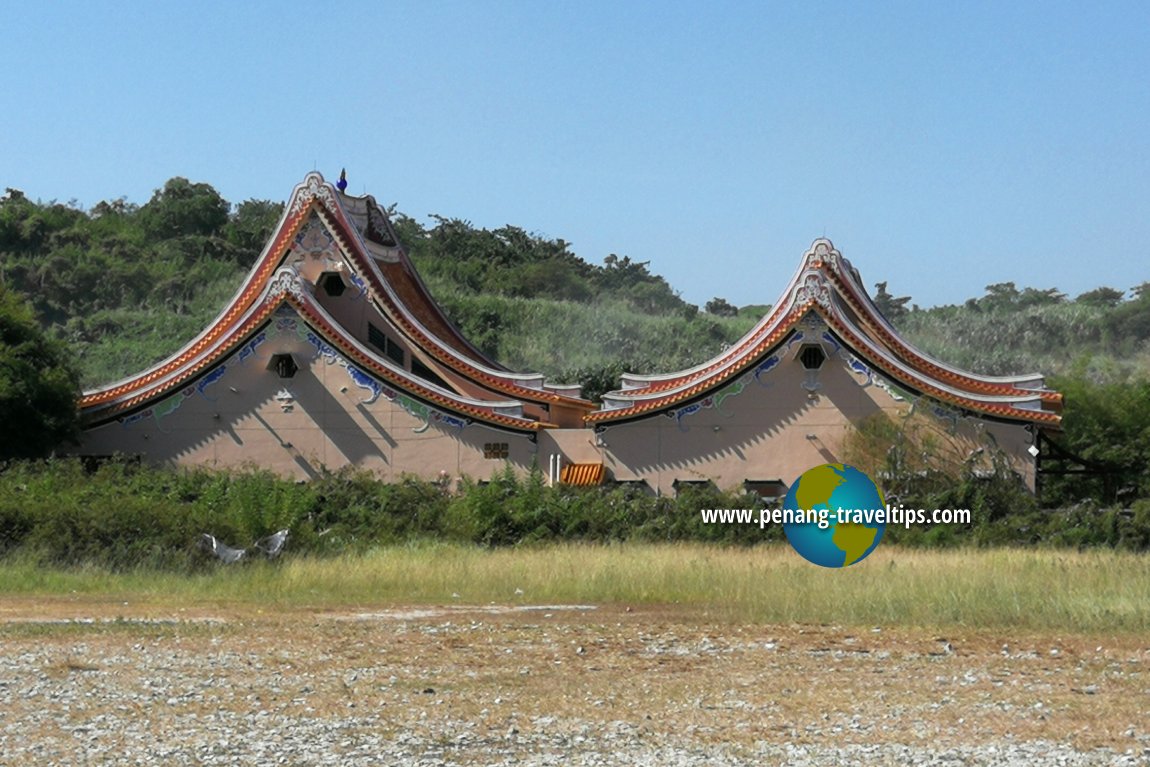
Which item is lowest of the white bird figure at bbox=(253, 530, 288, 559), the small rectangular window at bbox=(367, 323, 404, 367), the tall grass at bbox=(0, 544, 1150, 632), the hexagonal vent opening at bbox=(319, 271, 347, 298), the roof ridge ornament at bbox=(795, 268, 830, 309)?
the tall grass at bbox=(0, 544, 1150, 632)

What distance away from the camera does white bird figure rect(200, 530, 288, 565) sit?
2322 cm

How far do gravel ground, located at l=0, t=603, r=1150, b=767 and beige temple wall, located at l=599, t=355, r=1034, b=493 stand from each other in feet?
47.8

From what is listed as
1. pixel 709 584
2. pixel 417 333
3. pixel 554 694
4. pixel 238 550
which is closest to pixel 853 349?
Answer: pixel 417 333

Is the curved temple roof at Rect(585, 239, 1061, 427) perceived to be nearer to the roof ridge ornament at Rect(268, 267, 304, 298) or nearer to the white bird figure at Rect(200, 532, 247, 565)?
the roof ridge ornament at Rect(268, 267, 304, 298)

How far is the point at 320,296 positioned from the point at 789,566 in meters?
16.5

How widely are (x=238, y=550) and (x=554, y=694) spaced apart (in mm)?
10907

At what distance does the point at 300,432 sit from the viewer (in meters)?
33.8

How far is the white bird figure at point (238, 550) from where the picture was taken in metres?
23.2

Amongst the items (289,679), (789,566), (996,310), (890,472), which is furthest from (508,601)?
(996,310)

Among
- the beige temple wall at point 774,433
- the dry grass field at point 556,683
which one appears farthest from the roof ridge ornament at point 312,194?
the dry grass field at point 556,683

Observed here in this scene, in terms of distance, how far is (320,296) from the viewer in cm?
3641

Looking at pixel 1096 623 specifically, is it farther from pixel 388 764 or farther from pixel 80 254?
pixel 80 254

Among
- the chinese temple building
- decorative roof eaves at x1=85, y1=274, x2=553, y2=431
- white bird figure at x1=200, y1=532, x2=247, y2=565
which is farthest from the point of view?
decorative roof eaves at x1=85, y1=274, x2=553, y2=431

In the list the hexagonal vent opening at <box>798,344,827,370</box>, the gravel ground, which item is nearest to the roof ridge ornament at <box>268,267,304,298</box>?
the hexagonal vent opening at <box>798,344,827,370</box>
